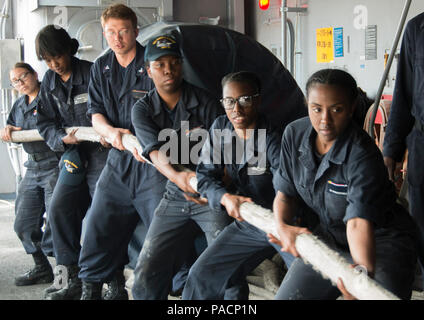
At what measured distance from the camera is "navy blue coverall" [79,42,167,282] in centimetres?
342

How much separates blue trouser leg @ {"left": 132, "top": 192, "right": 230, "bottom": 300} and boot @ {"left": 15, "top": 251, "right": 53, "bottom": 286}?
1867mm

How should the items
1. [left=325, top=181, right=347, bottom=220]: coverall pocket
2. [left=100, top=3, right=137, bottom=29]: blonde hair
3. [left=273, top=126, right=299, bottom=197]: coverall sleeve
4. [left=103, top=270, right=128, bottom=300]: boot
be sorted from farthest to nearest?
1. [left=103, top=270, right=128, bottom=300]: boot
2. [left=100, top=3, right=137, bottom=29]: blonde hair
3. [left=273, top=126, right=299, bottom=197]: coverall sleeve
4. [left=325, top=181, right=347, bottom=220]: coverall pocket

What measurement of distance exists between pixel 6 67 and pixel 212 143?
216 inches

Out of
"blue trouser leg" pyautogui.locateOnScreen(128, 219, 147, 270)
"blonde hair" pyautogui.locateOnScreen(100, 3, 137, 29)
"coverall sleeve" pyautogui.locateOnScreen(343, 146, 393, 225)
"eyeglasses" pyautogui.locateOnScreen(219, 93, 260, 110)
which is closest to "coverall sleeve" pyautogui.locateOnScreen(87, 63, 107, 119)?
"blonde hair" pyautogui.locateOnScreen(100, 3, 137, 29)

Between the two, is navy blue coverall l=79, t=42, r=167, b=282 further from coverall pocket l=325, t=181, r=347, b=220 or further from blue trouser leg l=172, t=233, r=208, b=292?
coverall pocket l=325, t=181, r=347, b=220

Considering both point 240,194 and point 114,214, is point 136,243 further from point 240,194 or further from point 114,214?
point 240,194

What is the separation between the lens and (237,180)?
2801 millimetres

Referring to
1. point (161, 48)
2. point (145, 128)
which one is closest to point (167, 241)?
point (145, 128)

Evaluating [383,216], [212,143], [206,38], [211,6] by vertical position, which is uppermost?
[211,6]

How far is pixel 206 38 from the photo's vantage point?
4.10m

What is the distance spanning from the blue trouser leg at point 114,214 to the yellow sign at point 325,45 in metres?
3.79

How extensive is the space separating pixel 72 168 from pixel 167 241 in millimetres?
1265
